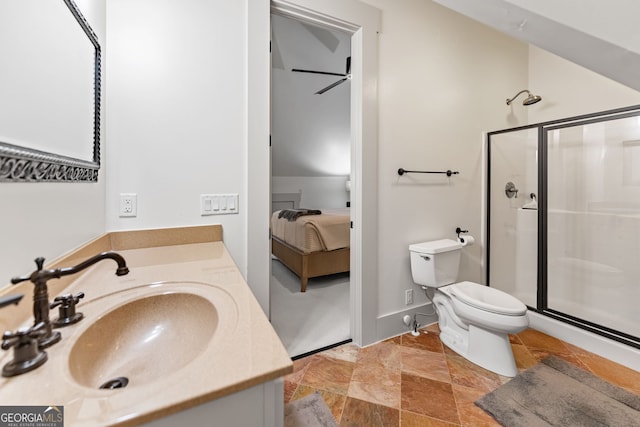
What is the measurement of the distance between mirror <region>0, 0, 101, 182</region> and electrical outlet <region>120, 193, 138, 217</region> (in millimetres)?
195

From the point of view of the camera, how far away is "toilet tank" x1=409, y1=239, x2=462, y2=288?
2004 mm

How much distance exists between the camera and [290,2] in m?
1.62

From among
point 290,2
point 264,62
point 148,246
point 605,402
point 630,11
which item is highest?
point 290,2

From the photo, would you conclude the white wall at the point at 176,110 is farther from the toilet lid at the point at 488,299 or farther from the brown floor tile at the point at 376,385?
the toilet lid at the point at 488,299

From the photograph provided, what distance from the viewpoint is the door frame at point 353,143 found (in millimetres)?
1531

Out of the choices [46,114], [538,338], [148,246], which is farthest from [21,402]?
[538,338]

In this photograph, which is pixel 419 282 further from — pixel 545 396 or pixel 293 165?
pixel 293 165

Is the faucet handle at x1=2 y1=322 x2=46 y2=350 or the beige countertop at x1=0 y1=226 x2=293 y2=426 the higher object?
the faucet handle at x1=2 y1=322 x2=46 y2=350

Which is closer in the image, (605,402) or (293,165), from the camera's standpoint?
(605,402)

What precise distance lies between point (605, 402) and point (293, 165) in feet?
15.9

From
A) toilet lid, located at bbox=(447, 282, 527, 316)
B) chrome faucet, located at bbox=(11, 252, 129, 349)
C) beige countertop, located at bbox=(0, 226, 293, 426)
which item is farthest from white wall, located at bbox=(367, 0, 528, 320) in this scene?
chrome faucet, located at bbox=(11, 252, 129, 349)

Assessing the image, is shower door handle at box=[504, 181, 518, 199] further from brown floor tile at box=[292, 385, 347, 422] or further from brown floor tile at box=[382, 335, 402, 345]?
brown floor tile at box=[292, 385, 347, 422]

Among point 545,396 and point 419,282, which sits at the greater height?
point 419,282

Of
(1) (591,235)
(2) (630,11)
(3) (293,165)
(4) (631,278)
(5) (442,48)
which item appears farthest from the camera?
(3) (293,165)
